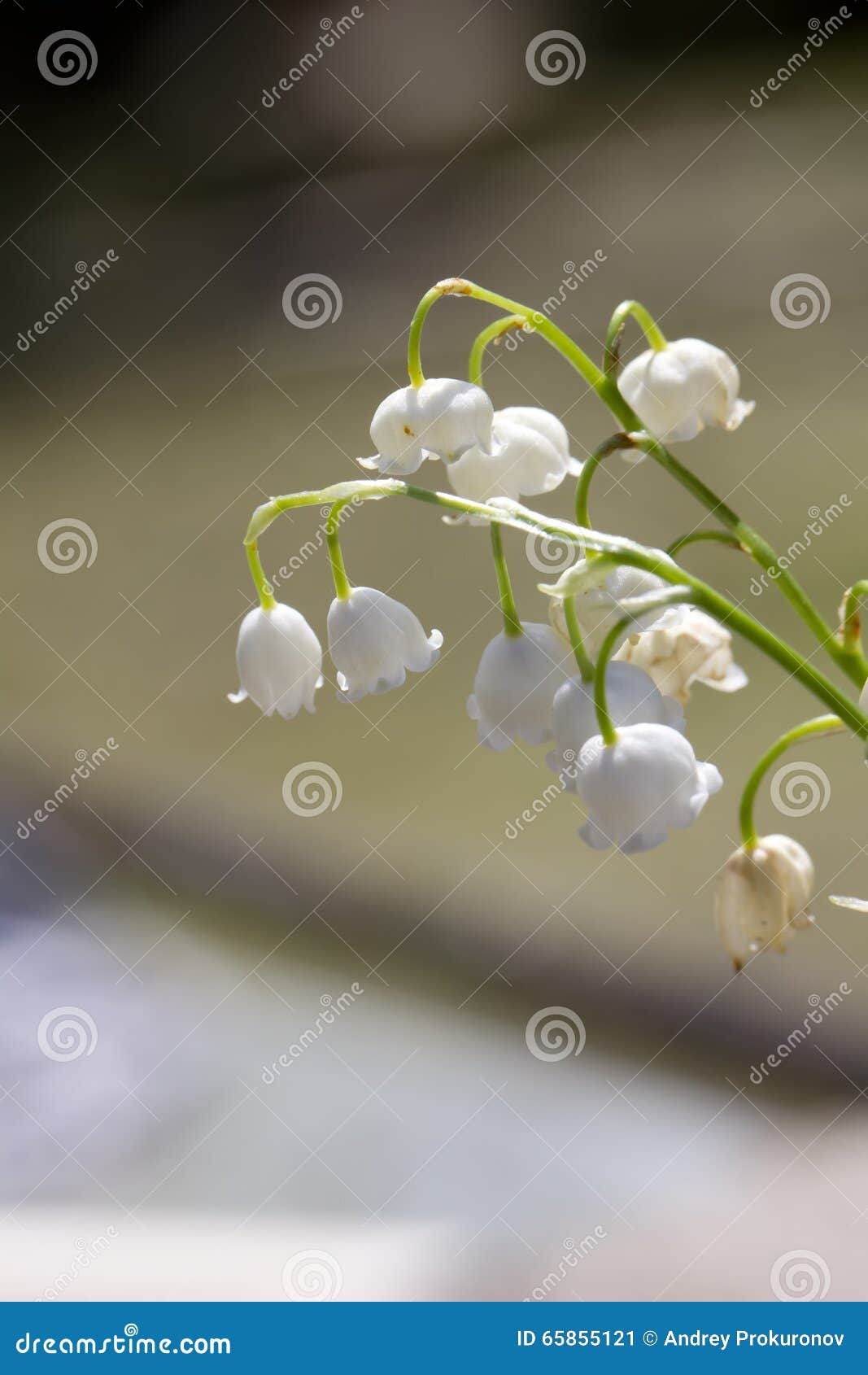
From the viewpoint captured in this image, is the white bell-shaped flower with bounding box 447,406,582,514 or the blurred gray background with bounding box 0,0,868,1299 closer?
the white bell-shaped flower with bounding box 447,406,582,514

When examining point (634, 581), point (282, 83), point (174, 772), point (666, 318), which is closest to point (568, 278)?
point (666, 318)

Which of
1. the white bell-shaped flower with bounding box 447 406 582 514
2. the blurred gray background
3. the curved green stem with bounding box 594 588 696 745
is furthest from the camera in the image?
the blurred gray background

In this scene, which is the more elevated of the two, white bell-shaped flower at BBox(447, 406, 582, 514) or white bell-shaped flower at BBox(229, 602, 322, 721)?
white bell-shaped flower at BBox(447, 406, 582, 514)

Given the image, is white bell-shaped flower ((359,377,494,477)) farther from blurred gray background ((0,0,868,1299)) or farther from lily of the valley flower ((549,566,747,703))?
blurred gray background ((0,0,868,1299))

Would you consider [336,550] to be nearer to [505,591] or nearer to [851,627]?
[505,591]

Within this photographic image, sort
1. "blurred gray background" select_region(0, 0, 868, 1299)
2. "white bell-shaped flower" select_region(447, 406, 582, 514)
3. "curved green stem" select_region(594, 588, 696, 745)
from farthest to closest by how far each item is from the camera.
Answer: "blurred gray background" select_region(0, 0, 868, 1299), "white bell-shaped flower" select_region(447, 406, 582, 514), "curved green stem" select_region(594, 588, 696, 745)

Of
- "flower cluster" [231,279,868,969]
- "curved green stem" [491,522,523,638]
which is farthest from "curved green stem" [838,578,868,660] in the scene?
"curved green stem" [491,522,523,638]
